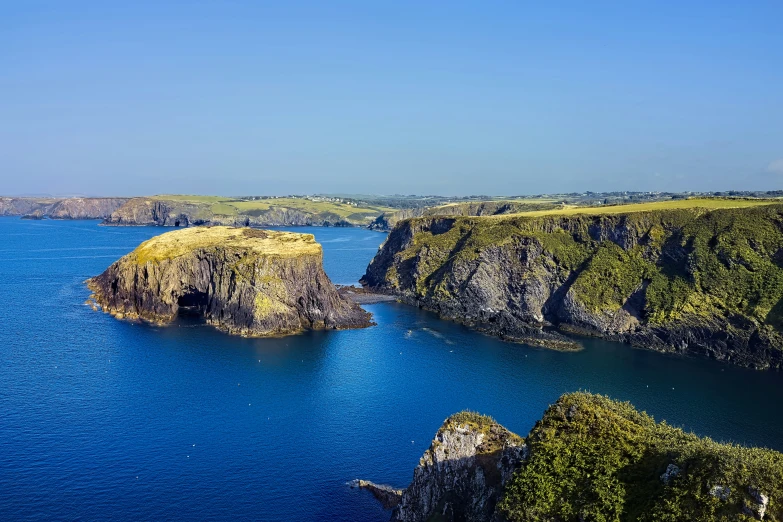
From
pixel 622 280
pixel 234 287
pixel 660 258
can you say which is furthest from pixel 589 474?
pixel 660 258

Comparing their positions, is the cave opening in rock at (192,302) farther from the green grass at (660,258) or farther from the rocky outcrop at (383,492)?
the rocky outcrop at (383,492)

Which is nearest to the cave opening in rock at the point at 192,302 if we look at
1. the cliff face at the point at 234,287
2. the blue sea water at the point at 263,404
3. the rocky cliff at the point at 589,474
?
the cliff face at the point at 234,287

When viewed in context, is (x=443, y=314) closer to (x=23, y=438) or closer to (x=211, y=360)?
(x=211, y=360)

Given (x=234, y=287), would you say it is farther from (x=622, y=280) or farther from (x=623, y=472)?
(x=623, y=472)

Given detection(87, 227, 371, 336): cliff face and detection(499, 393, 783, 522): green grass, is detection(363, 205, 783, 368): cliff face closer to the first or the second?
detection(87, 227, 371, 336): cliff face

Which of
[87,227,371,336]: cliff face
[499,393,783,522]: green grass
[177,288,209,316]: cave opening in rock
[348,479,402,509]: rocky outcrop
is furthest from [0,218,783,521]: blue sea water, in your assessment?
[499,393,783,522]: green grass

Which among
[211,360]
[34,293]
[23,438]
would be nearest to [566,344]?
[211,360]
